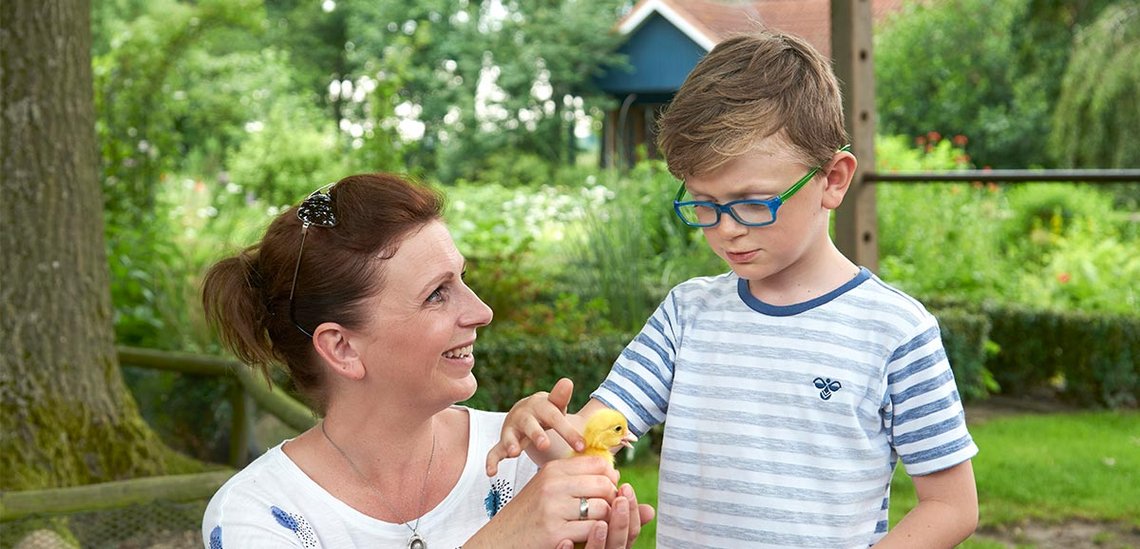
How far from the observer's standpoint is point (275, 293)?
1.79m

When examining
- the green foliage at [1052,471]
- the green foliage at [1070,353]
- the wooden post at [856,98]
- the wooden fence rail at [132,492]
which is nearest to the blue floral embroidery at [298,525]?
the wooden fence rail at [132,492]

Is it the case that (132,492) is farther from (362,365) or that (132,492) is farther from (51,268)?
(362,365)

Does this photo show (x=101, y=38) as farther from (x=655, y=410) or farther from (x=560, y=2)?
(x=655, y=410)

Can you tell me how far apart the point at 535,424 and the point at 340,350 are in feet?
1.04

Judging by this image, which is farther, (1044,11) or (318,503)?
(1044,11)

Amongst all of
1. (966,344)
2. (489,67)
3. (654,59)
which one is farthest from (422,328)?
(489,67)

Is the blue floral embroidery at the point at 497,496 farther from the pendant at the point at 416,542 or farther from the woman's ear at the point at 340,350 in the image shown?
the woman's ear at the point at 340,350

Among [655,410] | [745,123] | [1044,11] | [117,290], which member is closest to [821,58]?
[745,123]

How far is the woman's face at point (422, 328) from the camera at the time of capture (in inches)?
66.9

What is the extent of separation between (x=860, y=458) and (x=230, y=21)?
909 cm

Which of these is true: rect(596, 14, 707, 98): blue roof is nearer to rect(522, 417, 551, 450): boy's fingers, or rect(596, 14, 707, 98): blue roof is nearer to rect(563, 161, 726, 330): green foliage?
rect(563, 161, 726, 330): green foliage

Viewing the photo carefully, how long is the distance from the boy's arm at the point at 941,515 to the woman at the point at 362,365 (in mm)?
370

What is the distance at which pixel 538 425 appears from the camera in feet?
5.45

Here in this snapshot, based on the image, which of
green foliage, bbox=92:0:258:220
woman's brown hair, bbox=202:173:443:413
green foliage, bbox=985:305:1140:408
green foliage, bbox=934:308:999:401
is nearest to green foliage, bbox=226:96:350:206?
green foliage, bbox=92:0:258:220
